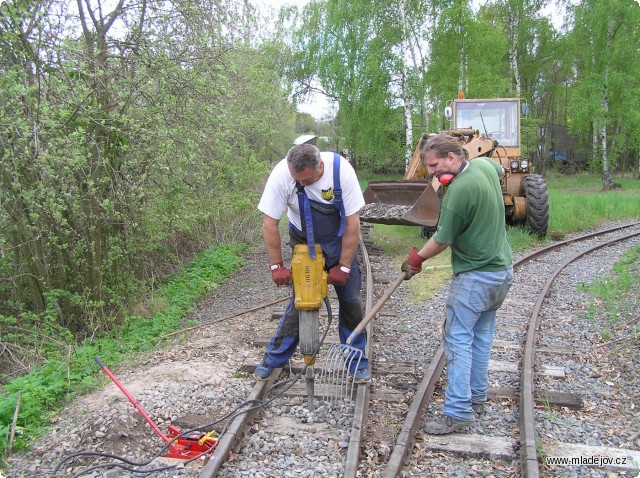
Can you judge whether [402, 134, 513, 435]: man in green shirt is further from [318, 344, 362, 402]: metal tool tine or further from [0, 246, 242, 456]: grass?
[0, 246, 242, 456]: grass

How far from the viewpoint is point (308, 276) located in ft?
13.8

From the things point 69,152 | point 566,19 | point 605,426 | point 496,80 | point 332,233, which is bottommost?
point 605,426

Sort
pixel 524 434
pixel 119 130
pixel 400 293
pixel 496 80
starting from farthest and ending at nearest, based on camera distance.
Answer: pixel 496 80 → pixel 400 293 → pixel 119 130 → pixel 524 434

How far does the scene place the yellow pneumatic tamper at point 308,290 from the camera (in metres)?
4.18

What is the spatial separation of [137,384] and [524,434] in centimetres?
312

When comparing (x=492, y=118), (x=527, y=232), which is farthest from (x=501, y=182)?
(x=492, y=118)

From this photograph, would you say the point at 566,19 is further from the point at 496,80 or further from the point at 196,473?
the point at 196,473

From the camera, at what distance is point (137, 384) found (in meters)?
4.93

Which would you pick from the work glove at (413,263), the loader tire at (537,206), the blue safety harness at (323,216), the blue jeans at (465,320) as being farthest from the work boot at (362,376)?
the loader tire at (537,206)

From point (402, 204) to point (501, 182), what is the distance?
8.61 ft

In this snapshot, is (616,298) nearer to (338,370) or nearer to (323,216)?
(338,370)

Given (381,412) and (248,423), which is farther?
(381,412)

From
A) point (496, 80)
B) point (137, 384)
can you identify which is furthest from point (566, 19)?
point (137, 384)

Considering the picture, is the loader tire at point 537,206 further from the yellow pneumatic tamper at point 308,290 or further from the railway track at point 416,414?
the yellow pneumatic tamper at point 308,290
